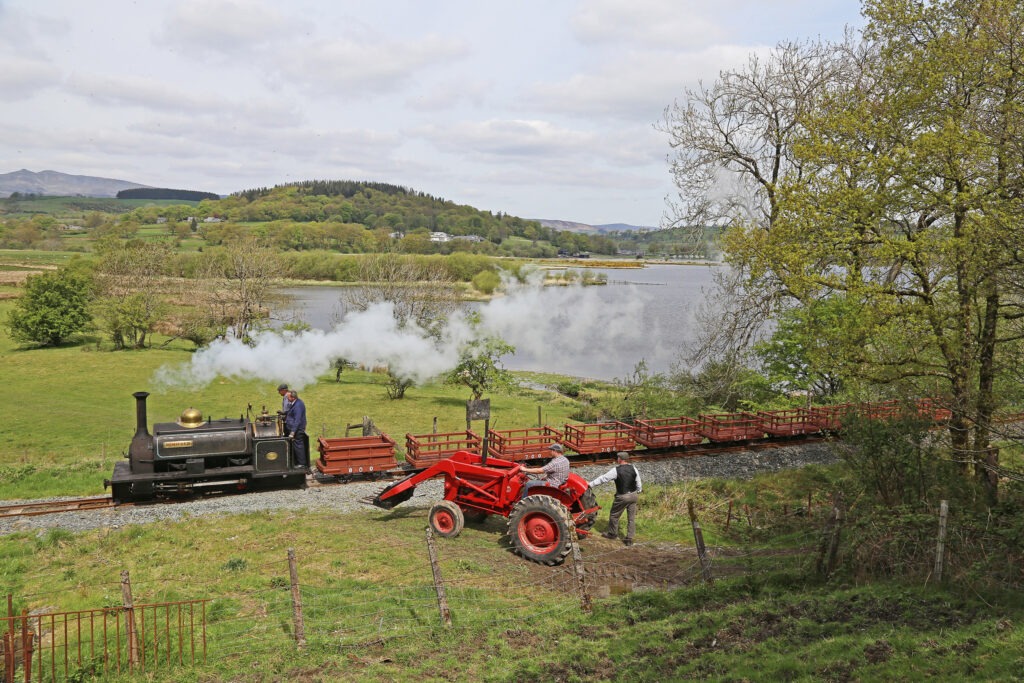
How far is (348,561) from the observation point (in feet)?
37.9

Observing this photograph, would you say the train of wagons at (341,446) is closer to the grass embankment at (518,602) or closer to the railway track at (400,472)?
the railway track at (400,472)

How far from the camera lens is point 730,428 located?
21.2 m

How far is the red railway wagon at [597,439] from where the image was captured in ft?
64.3

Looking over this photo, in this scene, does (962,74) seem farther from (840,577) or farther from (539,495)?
(539,495)

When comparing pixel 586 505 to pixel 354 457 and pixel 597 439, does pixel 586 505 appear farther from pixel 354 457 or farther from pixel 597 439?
pixel 597 439

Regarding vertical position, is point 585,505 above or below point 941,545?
below

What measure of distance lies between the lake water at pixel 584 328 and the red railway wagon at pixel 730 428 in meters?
22.0

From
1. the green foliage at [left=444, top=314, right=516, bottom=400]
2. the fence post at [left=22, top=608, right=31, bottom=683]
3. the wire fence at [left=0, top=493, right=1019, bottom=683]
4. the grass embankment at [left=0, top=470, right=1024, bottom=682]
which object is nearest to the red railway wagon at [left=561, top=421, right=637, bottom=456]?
the grass embankment at [left=0, top=470, right=1024, bottom=682]

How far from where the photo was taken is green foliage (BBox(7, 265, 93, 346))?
52.4m

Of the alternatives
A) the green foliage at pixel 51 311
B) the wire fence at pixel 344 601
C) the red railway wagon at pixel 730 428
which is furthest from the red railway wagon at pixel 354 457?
the green foliage at pixel 51 311

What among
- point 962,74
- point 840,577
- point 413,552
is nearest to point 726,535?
point 840,577

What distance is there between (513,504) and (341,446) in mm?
6634

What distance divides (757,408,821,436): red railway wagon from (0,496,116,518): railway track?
17.9 m

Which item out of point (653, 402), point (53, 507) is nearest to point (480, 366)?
point (653, 402)
